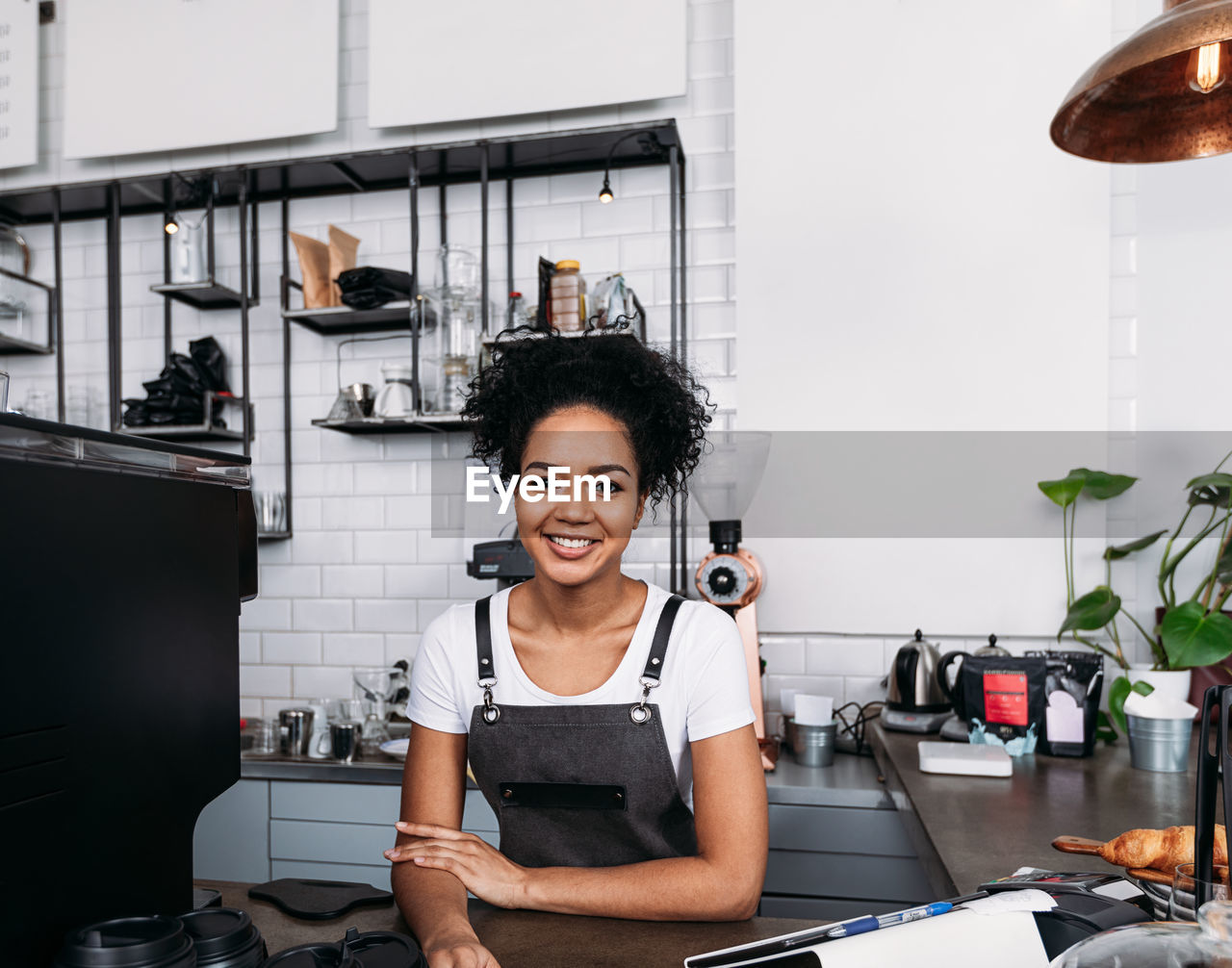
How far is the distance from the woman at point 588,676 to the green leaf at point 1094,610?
137 centimetres

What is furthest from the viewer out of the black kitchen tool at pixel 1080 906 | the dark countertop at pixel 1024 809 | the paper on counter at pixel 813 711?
the paper on counter at pixel 813 711

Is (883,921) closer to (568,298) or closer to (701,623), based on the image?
(701,623)

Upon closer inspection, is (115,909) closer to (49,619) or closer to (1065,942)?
(49,619)

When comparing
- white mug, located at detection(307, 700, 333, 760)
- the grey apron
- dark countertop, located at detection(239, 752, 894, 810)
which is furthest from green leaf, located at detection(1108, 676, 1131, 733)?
white mug, located at detection(307, 700, 333, 760)

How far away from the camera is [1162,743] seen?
6.27 ft

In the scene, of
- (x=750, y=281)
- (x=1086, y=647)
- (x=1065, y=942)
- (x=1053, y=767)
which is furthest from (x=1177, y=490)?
(x=1065, y=942)

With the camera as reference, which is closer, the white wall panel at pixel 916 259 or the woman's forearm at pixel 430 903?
the woman's forearm at pixel 430 903

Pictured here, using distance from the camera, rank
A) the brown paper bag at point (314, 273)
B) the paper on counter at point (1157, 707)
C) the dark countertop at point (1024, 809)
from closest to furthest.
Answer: the dark countertop at point (1024, 809)
the paper on counter at point (1157, 707)
the brown paper bag at point (314, 273)

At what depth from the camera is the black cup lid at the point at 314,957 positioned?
Result: 0.69m

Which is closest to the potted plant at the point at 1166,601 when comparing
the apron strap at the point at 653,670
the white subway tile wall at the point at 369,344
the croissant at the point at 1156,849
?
the white subway tile wall at the point at 369,344

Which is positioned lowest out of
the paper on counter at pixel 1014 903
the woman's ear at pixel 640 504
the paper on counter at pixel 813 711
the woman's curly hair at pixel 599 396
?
the paper on counter at pixel 813 711

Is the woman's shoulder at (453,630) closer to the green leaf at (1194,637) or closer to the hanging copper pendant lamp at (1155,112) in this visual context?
the hanging copper pendant lamp at (1155,112)

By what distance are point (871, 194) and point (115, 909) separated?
107 inches

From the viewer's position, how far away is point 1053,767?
6.52 feet
